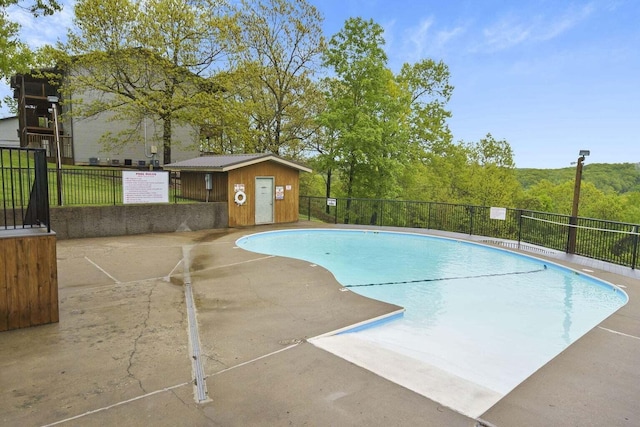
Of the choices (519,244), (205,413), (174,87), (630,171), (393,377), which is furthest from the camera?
(630,171)

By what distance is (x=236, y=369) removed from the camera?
365 centimetres

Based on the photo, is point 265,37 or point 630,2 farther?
point 265,37

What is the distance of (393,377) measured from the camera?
11.8 feet

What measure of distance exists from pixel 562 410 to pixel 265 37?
22.8 meters

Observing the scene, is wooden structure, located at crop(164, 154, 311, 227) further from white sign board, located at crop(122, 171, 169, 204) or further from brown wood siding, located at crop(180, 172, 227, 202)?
white sign board, located at crop(122, 171, 169, 204)

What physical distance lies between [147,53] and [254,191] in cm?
952

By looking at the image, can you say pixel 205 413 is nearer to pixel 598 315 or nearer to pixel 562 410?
pixel 562 410

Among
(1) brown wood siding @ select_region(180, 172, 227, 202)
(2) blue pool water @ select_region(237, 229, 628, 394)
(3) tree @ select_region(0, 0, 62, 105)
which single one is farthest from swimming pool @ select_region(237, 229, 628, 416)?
(3) tree @ select_region(0, 0, 62, 105)

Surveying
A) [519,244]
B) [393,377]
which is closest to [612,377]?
[393,377]

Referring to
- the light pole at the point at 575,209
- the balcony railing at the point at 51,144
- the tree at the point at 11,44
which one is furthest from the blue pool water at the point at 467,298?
the balcony railing at the point at 51,144

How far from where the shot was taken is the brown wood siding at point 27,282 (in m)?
4.38

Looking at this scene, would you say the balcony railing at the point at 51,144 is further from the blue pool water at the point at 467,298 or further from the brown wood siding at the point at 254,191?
the blue pool water at the point at 467,298

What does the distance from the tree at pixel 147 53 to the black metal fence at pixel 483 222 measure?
8.26m

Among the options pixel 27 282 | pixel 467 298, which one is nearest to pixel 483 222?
pixel 467 298
